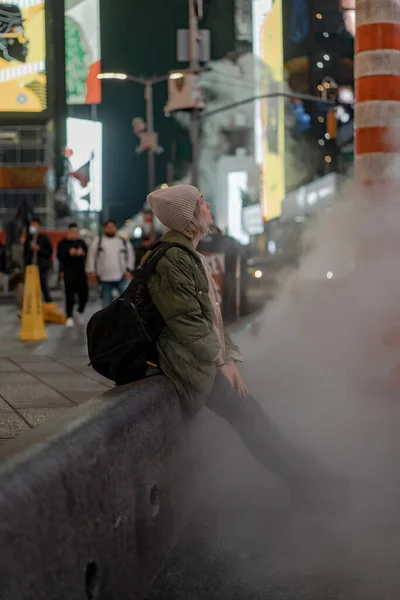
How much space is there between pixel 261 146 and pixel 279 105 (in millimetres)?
7084

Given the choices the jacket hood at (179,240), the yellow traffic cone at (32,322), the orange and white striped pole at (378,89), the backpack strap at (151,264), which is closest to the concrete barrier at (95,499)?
the backpack strap at (151,264)

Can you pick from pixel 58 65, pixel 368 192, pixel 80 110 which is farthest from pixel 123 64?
pixel 368 192

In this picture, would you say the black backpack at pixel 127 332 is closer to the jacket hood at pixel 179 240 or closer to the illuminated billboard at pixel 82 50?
the jacket hood at pixel 179 240

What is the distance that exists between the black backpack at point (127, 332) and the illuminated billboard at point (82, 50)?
2674 inches

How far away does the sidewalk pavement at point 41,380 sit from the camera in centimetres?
610

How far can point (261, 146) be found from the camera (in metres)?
94.8

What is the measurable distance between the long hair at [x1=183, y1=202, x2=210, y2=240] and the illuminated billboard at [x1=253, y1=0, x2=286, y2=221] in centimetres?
7961

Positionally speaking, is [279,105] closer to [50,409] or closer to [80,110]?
[80,110]

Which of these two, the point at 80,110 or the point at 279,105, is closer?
the point at 80,110

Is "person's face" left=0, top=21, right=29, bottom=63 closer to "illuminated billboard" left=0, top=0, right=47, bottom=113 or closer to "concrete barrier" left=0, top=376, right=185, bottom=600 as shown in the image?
"illuminated billboard" left=0, top=0, right=47, bottom=113

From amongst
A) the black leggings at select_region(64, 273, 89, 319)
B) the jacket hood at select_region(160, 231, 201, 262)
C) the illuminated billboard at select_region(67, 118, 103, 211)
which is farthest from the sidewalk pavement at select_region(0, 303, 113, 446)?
the illuminated billboard at select_region(67, 118, 103, 211)

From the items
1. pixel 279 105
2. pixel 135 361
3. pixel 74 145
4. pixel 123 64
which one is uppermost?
Answer: pixel 123 64

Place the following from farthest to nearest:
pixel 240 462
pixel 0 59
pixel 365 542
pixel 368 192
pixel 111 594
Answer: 1. pixel 0 59
2. pixel 368 192
3. pixel 240 462
4. pixel 365 542
5. pixel 111 594

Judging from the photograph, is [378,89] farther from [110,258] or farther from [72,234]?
[72,234]
